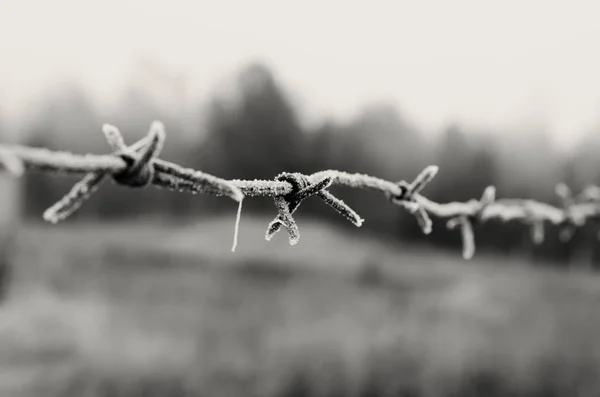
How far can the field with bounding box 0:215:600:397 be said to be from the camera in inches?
94.7

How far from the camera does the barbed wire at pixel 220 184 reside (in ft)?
0.70

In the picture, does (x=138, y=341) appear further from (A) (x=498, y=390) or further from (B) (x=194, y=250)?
(A) (x=498, y=390)

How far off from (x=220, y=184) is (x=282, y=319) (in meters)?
3.82

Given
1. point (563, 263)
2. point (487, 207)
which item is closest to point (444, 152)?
point (563, 263)

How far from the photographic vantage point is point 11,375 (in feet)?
13.6

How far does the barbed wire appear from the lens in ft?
0.70

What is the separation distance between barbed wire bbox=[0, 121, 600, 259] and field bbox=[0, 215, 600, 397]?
1279mm

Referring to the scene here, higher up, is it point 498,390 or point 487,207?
point 487,207

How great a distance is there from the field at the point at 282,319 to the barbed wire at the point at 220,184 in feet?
4.20

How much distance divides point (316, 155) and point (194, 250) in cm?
141

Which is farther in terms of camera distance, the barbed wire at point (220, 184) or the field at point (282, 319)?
the field at point (282, 319)

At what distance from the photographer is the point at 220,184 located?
0.90 ft

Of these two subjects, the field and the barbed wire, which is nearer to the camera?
the barbed wire

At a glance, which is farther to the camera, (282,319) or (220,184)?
(282,319)
